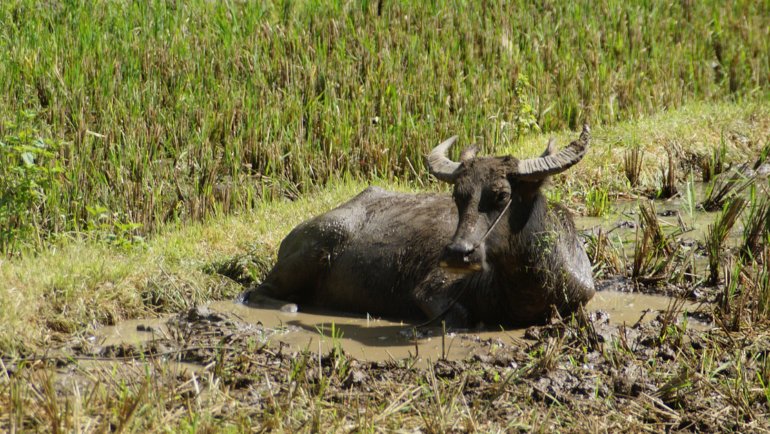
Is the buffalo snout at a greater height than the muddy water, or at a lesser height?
greater

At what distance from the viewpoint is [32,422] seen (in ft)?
13.1

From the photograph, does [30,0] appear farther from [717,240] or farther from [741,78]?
[741,78]

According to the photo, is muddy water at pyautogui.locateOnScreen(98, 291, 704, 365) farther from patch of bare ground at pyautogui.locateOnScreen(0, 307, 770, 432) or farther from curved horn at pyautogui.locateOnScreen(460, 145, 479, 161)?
curved horn at pyautogui.locateOnScreen(460, 145, 479, 161)

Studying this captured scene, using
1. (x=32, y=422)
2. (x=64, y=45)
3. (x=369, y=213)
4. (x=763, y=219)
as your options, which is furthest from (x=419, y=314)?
(x=64, y=45)

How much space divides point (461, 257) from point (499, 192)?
1.74ft

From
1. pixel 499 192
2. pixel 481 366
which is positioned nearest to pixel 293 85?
pixel 499 192

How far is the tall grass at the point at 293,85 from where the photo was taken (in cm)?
771

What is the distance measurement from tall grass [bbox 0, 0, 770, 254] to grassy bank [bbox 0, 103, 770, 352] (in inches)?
14.1

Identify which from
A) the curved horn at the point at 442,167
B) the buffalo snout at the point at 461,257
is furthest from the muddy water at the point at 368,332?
the curved horn at the point at 442,167

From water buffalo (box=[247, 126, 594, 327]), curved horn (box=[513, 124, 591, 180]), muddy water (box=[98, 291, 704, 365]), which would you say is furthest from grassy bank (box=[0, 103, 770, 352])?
curved horn (box=[513, 124, 591, 180])

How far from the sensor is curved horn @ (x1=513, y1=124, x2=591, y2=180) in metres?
5.67

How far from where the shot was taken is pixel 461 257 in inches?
211

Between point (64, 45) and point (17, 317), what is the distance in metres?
3.72

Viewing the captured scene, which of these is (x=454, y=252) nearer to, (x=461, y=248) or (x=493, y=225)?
(x=461, y=248)
